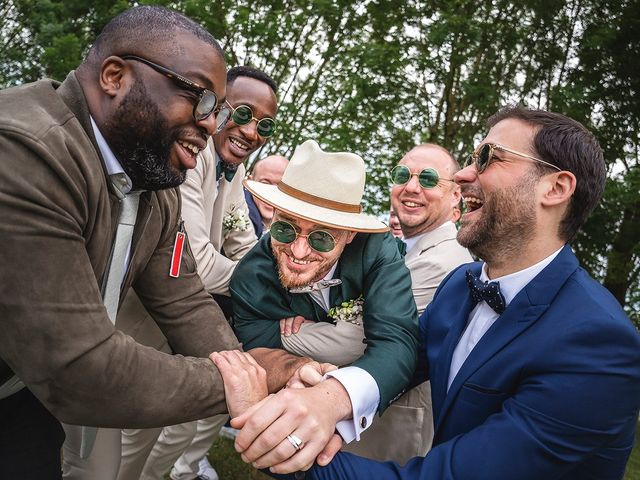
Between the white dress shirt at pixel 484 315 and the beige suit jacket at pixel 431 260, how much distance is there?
0.95m

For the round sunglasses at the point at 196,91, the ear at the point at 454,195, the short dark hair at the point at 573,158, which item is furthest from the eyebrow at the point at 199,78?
the ear at the point at 454,195

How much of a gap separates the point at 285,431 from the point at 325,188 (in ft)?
4.24

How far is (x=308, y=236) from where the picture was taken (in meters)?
2.92

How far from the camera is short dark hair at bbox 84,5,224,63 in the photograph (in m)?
2.16

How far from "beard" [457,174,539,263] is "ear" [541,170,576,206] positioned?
5 cm

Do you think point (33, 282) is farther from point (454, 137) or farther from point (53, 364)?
point (454, 137)

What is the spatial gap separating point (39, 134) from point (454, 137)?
399 inches

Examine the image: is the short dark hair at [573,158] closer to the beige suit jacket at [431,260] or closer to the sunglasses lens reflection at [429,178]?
the beige suit jacket at [431,260]

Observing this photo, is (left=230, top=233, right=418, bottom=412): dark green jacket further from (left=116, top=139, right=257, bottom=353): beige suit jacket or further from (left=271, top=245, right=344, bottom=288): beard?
(left=116, top=139, right=257, bottom=353): beige suit jacket

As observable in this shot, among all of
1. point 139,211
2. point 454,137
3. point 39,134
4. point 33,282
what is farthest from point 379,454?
point 454,137

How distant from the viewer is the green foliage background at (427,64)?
9.61m

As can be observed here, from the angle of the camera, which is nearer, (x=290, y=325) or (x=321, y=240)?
(x=321, y=240)

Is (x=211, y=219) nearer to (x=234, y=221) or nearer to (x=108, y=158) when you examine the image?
(x=234, y=221)

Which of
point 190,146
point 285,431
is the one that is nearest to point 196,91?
point 190,146
